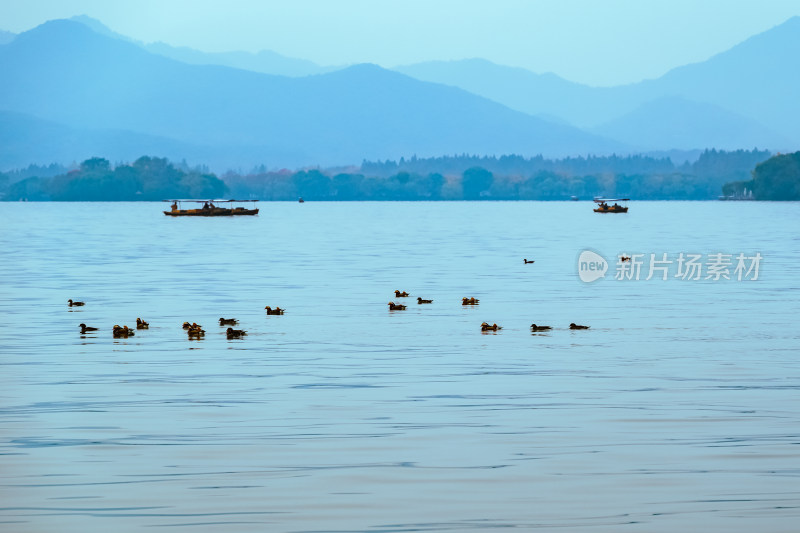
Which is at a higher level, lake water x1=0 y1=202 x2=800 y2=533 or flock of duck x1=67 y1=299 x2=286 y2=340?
lake water x1=0 y1=202 x2=800 y2=533

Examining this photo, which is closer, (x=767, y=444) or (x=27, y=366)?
(x=767, y=444)

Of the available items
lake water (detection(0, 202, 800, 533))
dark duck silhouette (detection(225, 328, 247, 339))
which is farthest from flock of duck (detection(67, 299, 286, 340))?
lake water (detection(0, 202, 800, 533))

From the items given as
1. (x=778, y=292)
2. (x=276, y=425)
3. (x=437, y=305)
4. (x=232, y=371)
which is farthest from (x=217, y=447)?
(x=778, y=292)

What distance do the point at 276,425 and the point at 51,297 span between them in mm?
28249

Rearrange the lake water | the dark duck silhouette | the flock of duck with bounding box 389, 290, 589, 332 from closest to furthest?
1. the lake water
2. the dark duck silhouette
3. the flock of duck with bounding box 389, 290, 589, 332

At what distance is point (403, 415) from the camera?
2111cm

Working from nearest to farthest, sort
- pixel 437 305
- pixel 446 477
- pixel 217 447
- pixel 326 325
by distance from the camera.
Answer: pixel 446 477, pixel 217 447, pixel 326 325, pixel 437 305

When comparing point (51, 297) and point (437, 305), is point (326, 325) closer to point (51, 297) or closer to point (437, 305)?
point (437, 305)

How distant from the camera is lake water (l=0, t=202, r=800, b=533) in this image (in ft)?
50.2

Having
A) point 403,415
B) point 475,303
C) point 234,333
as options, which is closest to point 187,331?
point 234,333

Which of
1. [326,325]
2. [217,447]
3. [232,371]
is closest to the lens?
[217,447]

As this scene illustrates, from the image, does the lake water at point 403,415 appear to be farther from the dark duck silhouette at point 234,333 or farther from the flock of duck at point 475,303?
the dark duck silhouette at point 234,333

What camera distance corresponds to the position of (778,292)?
46.7m

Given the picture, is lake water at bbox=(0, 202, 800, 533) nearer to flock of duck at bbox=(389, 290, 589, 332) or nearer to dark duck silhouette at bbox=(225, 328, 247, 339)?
flock of duck at bbox=(389, 290, 589, 332)
